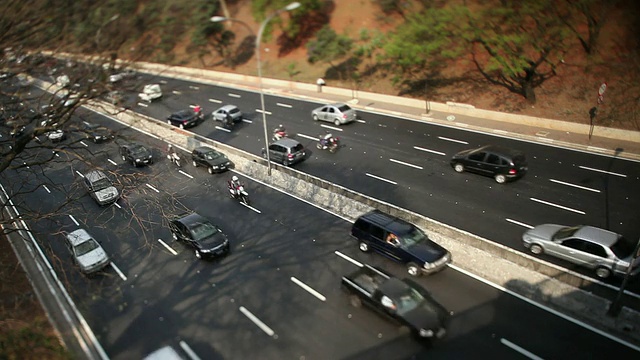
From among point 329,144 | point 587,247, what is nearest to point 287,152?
point 329,144

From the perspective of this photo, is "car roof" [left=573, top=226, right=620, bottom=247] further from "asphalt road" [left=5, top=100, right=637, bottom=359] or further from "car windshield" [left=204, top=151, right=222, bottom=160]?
"car windshield" [left=204, top=151, right=222, bottom=160]

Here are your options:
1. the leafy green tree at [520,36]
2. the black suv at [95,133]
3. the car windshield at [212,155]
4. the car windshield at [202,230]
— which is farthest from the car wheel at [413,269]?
the leafy green tree at [520,36]

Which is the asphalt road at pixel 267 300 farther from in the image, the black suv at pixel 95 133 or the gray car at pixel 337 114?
the gray car at pixel 337 114

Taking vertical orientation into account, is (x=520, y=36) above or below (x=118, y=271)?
above

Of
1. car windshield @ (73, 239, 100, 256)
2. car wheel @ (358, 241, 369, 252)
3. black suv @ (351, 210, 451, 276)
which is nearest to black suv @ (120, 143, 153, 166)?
car windshield @ (73, 239, 100, 256)

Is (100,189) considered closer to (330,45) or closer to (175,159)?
(175,159)

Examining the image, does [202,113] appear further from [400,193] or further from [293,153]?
[400,193]
